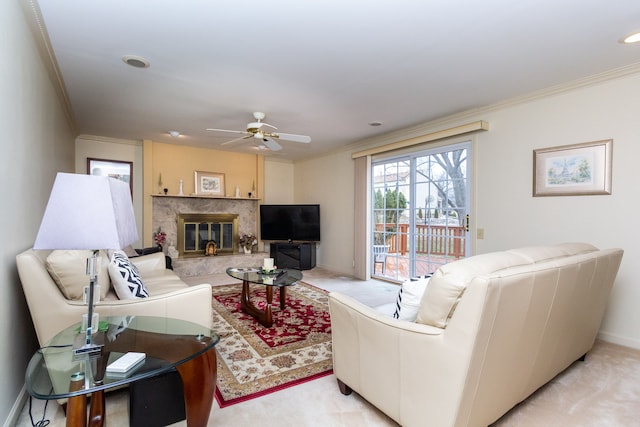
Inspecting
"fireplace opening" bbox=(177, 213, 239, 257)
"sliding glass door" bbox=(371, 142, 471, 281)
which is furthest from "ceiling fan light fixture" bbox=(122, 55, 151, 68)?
"fireplace opening" bbox=(177, 213, 239, 257)

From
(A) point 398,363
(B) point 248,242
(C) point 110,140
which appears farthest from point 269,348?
(C) point 110,140

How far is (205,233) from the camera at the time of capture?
237 inches

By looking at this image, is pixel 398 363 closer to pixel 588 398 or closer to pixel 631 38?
pixel 588 398

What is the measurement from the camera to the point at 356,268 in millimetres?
5273

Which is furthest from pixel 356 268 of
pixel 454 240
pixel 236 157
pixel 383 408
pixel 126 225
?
pixel 126 225

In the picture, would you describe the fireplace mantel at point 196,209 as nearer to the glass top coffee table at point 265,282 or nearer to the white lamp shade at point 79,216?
the glass top coffee table at point 265,282

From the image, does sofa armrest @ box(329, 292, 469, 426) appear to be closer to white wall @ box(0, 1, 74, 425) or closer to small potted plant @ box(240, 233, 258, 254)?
white wall @ box(0, 1, 74, 425)

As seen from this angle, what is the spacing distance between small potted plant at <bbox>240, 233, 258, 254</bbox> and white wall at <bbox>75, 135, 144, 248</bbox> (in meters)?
1.81

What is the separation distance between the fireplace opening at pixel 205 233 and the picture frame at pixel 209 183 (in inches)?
17.5

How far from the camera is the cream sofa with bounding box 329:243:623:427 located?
4.08 feet

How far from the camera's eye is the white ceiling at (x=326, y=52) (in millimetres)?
1894

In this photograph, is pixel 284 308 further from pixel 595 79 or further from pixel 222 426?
pixel 595 79

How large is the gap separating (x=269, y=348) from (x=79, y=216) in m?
1.83

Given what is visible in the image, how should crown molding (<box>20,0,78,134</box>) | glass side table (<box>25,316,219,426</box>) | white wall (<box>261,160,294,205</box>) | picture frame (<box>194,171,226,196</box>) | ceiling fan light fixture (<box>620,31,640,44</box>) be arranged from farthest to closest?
white wall (<box>261,160,294,205</box>) < picture frame (<box>194,171,226,196</box>) < ceiling fan light fixture (<box>620,31,640,44</box>) < crown molding (<box>20,0,78,134</box>) < glass side table (<box>25,316,219,426</box>)
